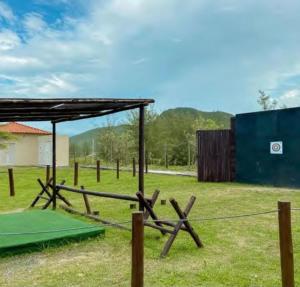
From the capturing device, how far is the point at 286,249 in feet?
12.0

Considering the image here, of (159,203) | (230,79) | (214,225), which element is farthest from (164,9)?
(230,79)

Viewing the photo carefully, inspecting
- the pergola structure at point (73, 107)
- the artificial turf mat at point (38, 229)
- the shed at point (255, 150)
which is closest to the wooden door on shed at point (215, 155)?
the shed at point (255, 150)

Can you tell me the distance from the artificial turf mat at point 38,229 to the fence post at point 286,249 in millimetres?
2542

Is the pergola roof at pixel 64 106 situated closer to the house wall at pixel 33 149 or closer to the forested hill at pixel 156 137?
the forested hill at pixel 156 137

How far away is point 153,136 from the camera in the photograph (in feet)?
92.8

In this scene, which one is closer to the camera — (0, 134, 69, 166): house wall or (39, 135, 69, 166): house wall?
(0, 134, 69, 166): house wall

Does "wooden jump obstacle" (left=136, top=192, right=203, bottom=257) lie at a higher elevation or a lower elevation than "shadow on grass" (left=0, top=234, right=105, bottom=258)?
higher

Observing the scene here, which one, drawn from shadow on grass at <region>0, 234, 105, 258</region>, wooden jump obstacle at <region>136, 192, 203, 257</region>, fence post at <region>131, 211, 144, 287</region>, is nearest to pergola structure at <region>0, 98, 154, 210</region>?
wooden jump obstacle at <region>136, 192, 203, 257</region>

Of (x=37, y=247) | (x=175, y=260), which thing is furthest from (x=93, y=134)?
(x=175, y=260)

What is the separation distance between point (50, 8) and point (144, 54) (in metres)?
4.43

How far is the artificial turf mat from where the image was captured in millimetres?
5395

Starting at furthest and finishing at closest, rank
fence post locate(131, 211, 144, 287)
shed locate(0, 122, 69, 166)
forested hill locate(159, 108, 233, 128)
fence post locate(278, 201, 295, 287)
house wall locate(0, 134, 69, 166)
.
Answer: forested hill locate(159, 108, 233, 128), house wall locate(0, 134, 69, 166), shed locate(0, 122, 69, 166), fence post locate(278, 201, 295, 287), fence post locate(131, 211, 144, 287)

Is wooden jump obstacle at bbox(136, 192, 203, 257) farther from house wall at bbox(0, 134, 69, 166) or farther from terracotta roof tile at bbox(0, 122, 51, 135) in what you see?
terracotta roof tile at bbox(0, 122, 51, 135)

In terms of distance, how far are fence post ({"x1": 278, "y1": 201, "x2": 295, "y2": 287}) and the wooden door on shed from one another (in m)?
12.0
